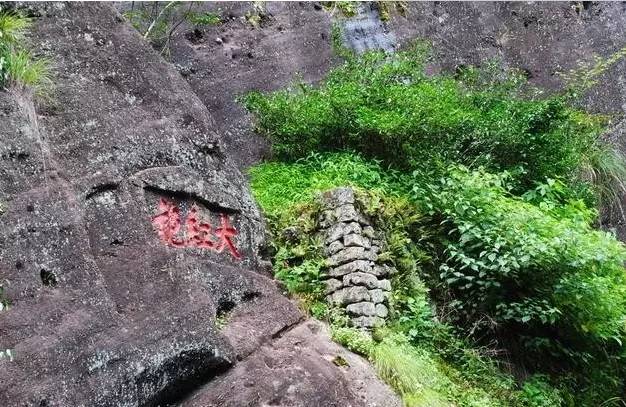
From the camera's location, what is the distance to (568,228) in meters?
6.80

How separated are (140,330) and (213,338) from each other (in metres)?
0.55

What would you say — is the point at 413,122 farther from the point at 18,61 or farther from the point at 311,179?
the point at 18,61

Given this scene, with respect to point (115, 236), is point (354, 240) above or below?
below

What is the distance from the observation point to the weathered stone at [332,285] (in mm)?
6305

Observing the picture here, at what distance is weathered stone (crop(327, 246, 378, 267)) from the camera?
6.35m

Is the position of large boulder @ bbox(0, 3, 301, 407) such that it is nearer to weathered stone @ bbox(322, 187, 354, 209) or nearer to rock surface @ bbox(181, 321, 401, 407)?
rock surface @ bbox(181, 321, 401, 407)

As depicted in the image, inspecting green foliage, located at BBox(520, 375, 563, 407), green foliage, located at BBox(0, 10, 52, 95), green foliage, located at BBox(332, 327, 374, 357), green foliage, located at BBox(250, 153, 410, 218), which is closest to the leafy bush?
green foliage, located at BBox(520, 375, 563, 407)

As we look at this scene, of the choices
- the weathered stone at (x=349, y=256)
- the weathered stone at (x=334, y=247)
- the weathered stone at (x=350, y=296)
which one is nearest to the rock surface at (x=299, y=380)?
the weathered stone at (x=350, y=296)

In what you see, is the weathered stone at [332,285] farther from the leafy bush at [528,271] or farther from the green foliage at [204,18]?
the green foliage at [204,18]

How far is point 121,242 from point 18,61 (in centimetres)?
171

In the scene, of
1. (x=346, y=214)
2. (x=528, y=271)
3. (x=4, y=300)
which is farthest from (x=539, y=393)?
(x=4, y=300)

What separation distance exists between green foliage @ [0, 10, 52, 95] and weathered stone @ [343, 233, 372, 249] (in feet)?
9.54

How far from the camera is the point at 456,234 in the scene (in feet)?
23.8

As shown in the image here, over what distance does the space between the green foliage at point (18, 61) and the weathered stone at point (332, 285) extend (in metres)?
2.95
